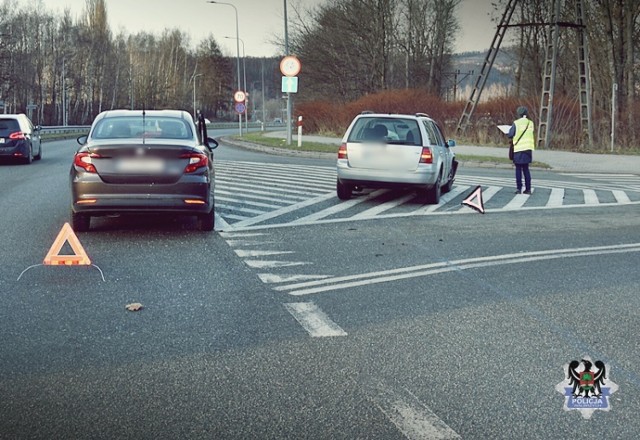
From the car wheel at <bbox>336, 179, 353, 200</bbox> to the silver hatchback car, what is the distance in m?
0.02

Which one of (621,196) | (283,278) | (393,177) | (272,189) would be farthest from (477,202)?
(283,278)

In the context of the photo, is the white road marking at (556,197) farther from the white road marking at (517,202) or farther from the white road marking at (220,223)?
the white road marking at (220,223)

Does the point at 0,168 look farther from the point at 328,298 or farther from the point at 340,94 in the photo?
the point at 340,94

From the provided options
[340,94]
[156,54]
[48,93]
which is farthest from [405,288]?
[156,54]

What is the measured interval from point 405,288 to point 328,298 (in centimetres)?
82

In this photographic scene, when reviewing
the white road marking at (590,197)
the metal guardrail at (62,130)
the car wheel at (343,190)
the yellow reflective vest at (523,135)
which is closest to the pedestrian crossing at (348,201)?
the white road marking at (590,197)

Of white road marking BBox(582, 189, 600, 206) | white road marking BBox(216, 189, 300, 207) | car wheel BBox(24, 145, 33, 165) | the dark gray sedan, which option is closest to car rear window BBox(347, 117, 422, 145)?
white road marking BBox(216, 189, 300, 207)

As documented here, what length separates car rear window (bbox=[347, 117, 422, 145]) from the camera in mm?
14438

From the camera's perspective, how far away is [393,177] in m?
14.3

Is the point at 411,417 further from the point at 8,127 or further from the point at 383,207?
the point at 8,127

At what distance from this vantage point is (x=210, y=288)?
7.37m

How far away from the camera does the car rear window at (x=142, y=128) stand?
1074 cm

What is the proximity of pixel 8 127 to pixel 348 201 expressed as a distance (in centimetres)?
1381
